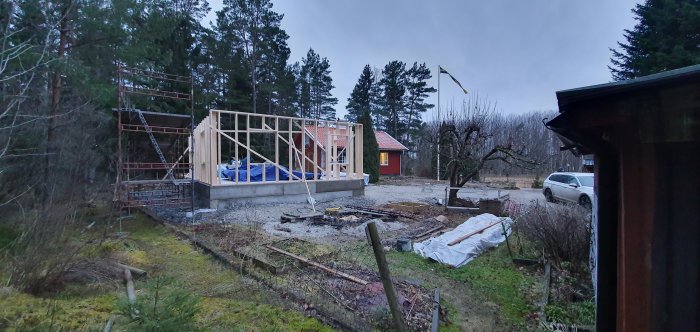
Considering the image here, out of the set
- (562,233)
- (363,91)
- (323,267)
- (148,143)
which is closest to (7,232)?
(323,267)

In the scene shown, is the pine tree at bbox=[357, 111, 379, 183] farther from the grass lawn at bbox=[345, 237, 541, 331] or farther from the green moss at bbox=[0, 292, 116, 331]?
the green moss at bbox=[0, 292, 116, 331]

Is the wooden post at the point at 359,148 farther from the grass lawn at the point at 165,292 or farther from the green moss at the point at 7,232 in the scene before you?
the green moss at the point at 7,232

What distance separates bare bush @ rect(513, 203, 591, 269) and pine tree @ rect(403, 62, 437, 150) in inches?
1305

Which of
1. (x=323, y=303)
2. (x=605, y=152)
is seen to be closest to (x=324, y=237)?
(x=323, y=303)

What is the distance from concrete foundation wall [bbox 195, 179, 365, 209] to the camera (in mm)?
12367

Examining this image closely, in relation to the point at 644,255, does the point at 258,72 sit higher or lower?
higher

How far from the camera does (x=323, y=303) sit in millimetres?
4312

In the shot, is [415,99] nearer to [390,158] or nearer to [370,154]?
[390,158]

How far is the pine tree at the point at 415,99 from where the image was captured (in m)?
39.4

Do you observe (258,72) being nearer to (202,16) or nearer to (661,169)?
(202,16)

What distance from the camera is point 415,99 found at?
132 ft

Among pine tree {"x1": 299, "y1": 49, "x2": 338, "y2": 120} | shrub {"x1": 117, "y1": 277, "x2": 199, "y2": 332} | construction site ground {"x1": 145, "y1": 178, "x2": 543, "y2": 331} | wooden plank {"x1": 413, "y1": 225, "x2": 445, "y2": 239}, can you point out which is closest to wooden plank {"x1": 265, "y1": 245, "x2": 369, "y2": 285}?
construction site ground {"x1": 145, "y1": 178, "x2": 543, "y2": 331}

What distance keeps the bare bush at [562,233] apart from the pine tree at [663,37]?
18.5 metres

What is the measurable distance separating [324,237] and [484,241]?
361 centimetres
